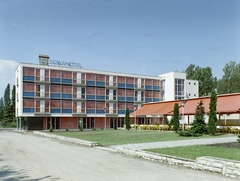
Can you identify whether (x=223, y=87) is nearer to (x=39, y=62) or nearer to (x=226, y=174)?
(x=39, y=62)

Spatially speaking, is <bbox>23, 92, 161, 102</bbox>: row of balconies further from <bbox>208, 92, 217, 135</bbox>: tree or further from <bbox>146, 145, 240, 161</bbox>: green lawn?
<bbox>146, 145, 240, 161</bbox>: green lawn

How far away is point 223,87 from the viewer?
72.6 metres

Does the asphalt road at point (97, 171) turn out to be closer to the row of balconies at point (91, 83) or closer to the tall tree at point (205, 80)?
the row of balconies at point (91, 83)

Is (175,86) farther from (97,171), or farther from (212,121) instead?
(97,171)

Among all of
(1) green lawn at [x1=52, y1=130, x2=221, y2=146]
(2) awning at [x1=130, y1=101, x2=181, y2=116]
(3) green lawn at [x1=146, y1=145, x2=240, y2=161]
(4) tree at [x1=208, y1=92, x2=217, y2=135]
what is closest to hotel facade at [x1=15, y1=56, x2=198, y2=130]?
(2) awning at [x1=130, y1=101, x2=181, y2=116]

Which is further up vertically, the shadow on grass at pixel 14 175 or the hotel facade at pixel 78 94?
the hotel facade at pixel 78 94

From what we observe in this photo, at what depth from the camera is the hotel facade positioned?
4800 cm

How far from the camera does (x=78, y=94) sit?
171 ft

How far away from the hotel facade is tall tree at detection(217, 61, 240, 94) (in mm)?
17492

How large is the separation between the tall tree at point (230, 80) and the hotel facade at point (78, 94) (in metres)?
17.5

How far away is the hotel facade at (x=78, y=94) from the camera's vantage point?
48.0 m

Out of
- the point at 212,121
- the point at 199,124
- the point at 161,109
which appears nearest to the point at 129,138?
the point at 199,124

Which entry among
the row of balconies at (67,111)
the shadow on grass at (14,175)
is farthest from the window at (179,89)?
the shadow on grass at (14,175)

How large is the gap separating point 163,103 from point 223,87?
3398 centimetres
